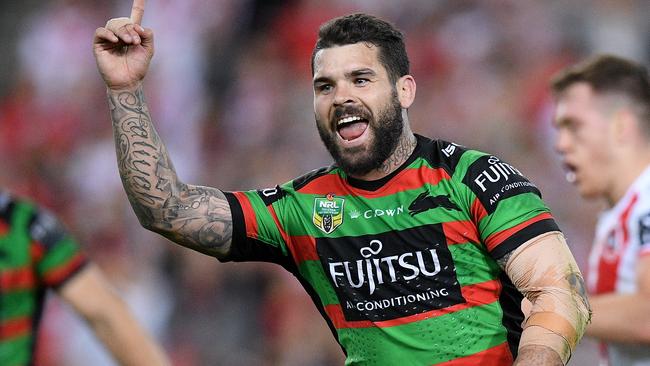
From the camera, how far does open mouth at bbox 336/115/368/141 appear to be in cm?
392

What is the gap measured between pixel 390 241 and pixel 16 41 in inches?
310

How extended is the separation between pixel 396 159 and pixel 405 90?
0.97ft

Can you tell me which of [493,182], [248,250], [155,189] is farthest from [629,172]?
[155,189]

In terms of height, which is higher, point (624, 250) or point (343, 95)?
point (343, 95)

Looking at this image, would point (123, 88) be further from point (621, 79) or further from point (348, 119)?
point (621, 79)

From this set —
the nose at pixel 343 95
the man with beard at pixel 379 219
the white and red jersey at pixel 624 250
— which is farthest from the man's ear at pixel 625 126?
the nose at pixel 343 95

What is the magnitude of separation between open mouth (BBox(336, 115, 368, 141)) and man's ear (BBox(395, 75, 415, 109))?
0.20 m

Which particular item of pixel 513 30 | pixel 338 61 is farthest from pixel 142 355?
pixel 513 30

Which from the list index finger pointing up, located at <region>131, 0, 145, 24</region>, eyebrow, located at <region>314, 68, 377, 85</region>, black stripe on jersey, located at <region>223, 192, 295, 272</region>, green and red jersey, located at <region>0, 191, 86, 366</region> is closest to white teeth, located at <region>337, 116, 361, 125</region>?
eyebrow, located at <region>314, 68, 377, 85</region>

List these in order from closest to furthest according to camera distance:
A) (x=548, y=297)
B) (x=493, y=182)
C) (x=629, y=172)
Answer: (x=548, y=297), (x=493, y=182), (x=629, y=172)

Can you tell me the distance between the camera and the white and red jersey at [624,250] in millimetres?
4973

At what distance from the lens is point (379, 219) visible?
388cm

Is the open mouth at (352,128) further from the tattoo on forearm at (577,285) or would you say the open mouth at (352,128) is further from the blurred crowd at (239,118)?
the blurred crowd at (239,118)

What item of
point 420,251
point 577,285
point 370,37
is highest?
point 370,37
